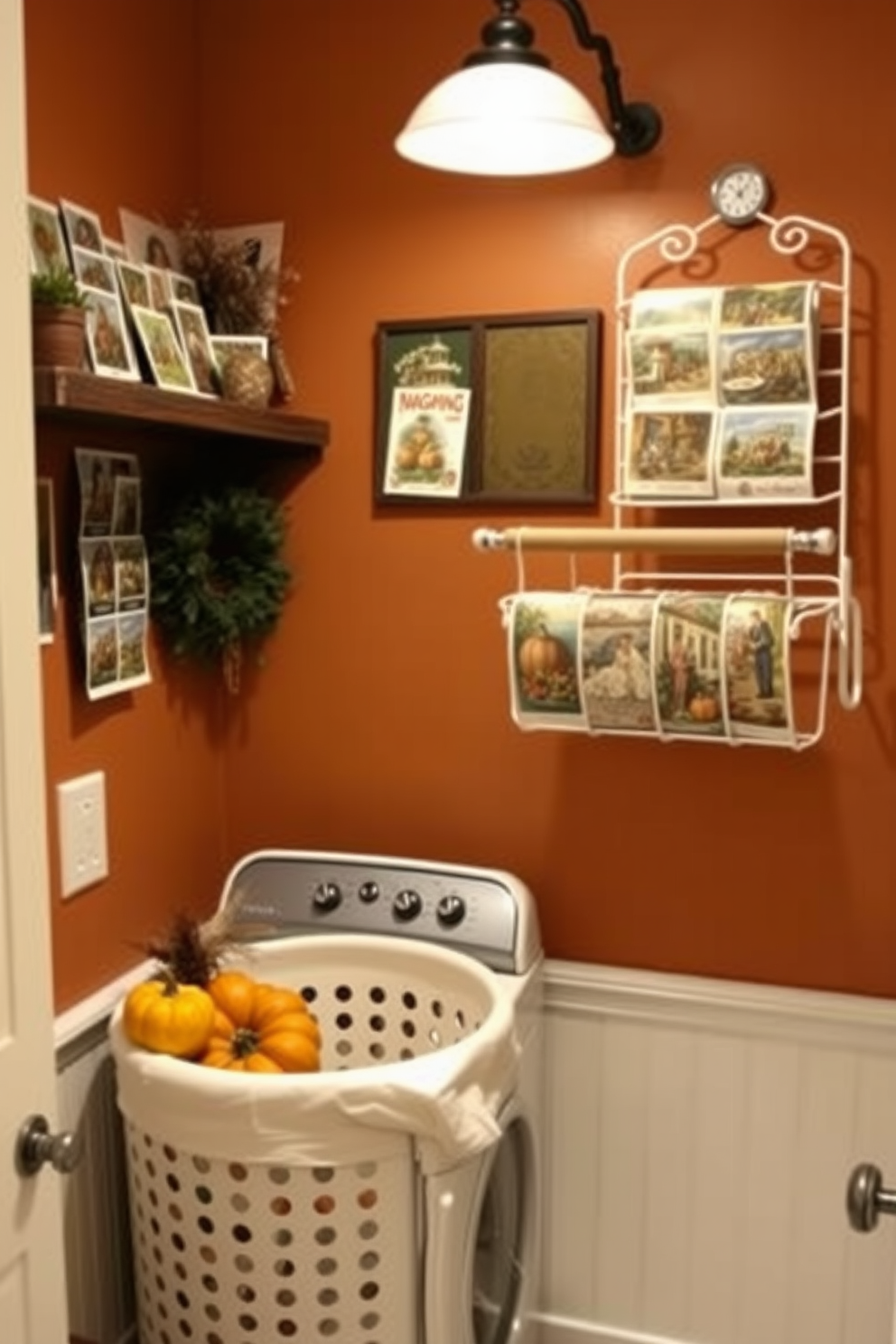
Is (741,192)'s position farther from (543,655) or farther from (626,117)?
(543,655)

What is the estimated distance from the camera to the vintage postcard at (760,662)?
167cm

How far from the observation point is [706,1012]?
1965 mm

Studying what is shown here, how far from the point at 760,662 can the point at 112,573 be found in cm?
91

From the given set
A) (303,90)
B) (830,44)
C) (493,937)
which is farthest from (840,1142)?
(303,90)

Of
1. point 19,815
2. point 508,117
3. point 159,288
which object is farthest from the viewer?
point 159,288

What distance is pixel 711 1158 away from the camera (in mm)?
1994

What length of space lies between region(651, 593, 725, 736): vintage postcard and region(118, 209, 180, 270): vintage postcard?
0.92m

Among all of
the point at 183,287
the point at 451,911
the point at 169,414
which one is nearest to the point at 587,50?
the point at 183,287

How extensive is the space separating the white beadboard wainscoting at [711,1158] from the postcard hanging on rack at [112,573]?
0.83 metres

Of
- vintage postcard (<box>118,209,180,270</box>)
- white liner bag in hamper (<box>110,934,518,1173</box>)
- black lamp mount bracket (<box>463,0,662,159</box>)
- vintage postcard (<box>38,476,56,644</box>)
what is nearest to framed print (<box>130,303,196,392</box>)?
vintage postcard (<box>118,209,180,270</box>)

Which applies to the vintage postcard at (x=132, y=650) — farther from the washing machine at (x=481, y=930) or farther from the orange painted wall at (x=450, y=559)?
the washing machine at (x=481, y=930)

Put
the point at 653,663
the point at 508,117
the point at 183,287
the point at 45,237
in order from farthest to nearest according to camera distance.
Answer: the point at 183,287
the point at 653,663
the point at 45,237
the point at 508,117

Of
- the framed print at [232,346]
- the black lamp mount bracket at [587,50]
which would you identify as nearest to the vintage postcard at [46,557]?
the framed print at [232,346]

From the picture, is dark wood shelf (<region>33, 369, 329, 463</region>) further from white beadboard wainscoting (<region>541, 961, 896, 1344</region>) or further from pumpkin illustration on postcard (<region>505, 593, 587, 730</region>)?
white beadboard wainscoting (<region>541, 961, 896, 1344</region>)
